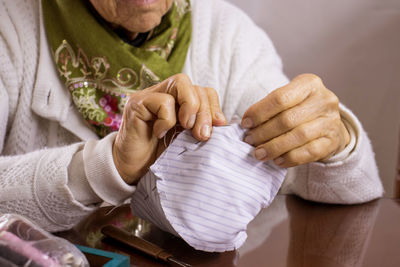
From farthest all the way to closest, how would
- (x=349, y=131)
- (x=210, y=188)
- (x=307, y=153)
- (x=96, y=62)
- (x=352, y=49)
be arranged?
(x=352, y=49)
(x=96, y=62)
(x=349, y=131)
(x=307, y=153)
(x=210, y=188)

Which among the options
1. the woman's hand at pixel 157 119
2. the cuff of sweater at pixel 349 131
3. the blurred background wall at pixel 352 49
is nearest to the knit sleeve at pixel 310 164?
the cuff of sweater at pixel 349 131

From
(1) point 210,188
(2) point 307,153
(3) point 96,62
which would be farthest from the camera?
(3) point 96,62

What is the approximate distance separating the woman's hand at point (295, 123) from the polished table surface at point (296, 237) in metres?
0.11

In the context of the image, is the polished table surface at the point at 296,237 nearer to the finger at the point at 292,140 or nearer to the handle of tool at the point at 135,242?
the handle of tool at the point at 135,242

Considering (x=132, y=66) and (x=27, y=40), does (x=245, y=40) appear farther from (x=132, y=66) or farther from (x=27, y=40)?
(x=27, y=40)

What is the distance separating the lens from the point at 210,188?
2.14 feet

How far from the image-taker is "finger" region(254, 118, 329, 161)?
69 centimetres

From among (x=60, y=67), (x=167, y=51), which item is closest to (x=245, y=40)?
(x=167, y=51)

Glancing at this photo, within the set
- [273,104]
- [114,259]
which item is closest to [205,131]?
[273,104]

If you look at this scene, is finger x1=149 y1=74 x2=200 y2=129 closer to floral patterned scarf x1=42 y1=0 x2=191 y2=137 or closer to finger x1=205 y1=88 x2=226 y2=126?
finger x1=205 y1=88 x2=226 y2=126

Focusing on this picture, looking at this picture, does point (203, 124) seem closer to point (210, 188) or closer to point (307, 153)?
point (210, 188)

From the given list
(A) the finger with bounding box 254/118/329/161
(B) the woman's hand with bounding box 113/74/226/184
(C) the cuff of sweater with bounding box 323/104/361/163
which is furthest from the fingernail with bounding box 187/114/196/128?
(C) the cuff of sweater with bounding box 323/104/361/163

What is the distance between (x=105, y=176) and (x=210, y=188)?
19 cm

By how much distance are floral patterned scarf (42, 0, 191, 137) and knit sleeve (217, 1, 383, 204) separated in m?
0.19
